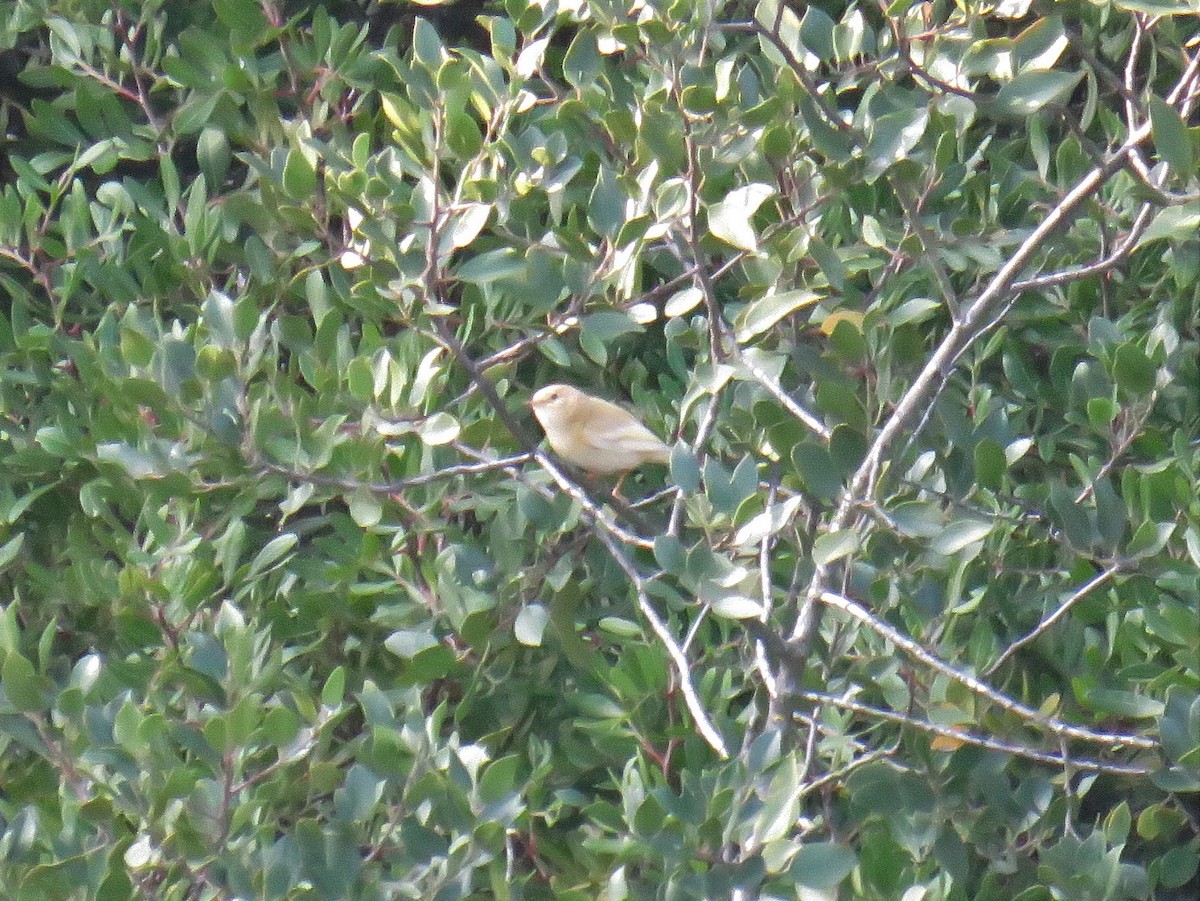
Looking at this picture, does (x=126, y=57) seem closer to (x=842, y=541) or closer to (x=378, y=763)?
(x=378, y=763)

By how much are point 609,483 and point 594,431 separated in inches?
12.1

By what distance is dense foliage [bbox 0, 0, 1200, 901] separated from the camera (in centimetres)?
222

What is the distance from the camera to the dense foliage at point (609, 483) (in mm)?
2221

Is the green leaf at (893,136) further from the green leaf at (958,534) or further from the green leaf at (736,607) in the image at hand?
the green leaf at (736,607)

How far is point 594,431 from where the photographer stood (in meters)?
3.51

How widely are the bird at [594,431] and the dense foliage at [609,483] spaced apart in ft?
0.20

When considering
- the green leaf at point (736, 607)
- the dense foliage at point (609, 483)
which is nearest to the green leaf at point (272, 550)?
the dense foliage at point (609, 483)

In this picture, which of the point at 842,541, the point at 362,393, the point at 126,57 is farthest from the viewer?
the point at 126,57

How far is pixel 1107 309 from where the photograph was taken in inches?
135

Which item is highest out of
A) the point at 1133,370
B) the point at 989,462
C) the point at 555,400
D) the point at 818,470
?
the point at 818,470

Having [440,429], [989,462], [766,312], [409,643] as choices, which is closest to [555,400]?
[409,643]

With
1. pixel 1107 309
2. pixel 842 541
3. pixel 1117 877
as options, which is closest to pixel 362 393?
pixel 842 541

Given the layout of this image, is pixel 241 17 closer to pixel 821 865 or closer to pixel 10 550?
pixel 10 550

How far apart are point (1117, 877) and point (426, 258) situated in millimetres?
1472
